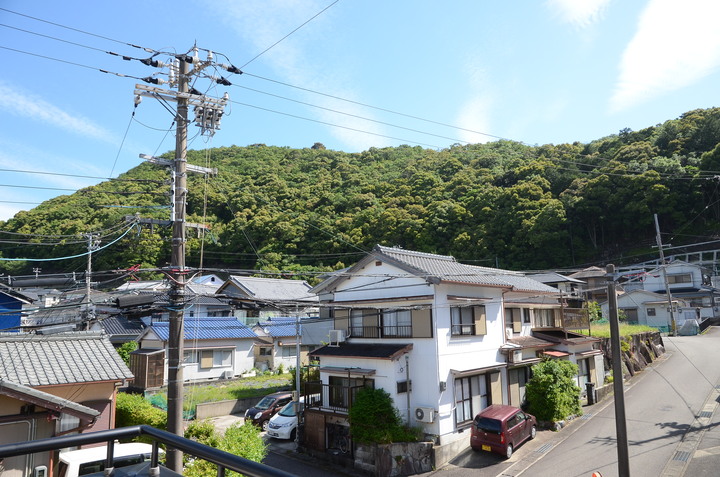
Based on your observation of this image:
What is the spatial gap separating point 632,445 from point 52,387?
1995 cm

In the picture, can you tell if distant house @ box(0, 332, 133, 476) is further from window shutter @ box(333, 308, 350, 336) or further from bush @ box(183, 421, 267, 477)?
window shutter @ box(333, 308, 350, 336)

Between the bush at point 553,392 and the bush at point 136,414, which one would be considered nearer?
the bush at point 136,414

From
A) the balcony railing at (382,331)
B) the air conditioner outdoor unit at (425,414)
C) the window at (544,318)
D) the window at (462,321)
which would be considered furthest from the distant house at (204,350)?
the window at (544,318)

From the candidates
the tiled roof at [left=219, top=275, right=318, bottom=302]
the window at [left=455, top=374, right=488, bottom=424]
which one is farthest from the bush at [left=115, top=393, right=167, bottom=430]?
the tiled roof at [left=219, top=275, right=318, bottom=302]

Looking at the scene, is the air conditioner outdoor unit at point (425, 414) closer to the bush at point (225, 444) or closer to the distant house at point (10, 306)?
the bush at point (225, 444)

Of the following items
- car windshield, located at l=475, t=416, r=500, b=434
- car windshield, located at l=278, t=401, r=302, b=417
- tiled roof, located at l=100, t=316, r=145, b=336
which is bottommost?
car windshield, located at l=278, t=401, r=302, b=417

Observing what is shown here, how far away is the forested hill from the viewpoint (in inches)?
1750

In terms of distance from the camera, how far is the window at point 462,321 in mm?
19547

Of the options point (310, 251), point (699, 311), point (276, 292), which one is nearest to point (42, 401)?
point (276, 292)

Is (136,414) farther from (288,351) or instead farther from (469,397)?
(288,351)

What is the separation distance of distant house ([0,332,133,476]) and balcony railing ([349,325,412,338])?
34.0 ft

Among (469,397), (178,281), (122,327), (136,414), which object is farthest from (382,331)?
(122,327)

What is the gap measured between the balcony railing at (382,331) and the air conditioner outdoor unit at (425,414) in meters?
3.00

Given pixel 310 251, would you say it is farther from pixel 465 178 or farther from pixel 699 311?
pixel 699 311
